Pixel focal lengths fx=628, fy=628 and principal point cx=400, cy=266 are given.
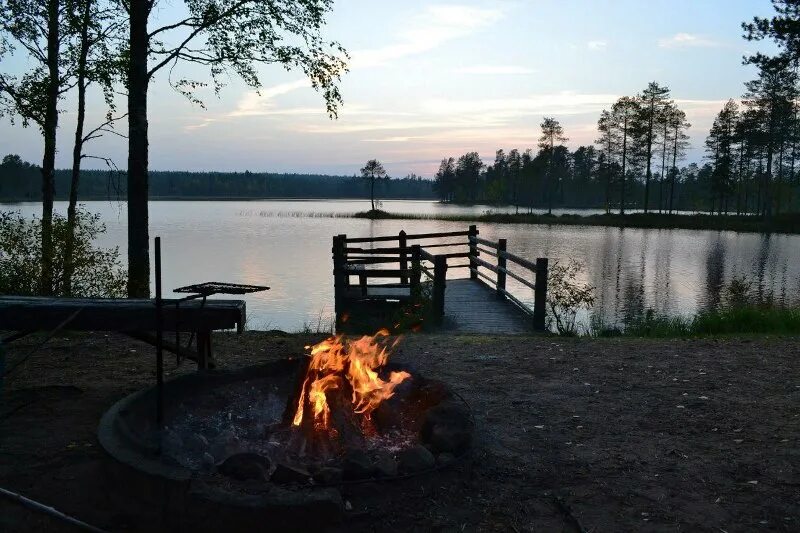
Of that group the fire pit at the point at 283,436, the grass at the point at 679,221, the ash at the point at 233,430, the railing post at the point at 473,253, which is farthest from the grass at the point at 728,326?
the grass at the point at 679,221

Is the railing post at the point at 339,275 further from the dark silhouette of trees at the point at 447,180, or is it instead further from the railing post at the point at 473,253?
the dark silhouette of trees at the point at 447,180

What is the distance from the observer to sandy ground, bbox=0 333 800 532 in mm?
4051

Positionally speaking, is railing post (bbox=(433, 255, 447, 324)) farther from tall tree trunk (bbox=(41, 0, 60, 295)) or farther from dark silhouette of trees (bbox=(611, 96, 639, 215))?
dark silhouette of trees (bbox=(611, 96, 639, 215))

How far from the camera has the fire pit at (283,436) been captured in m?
3.82

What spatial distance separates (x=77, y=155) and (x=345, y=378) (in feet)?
41.5

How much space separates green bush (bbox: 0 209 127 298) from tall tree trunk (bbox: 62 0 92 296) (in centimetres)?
8

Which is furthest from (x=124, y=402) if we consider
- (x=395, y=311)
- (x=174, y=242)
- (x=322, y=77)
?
(x=174, y=242)

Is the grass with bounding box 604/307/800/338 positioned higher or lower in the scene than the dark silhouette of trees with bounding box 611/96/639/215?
lower

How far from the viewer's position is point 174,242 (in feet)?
144

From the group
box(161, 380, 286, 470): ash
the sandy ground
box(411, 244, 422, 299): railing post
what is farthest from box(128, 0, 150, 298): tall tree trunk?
box(161, 380, 286, 470): ash

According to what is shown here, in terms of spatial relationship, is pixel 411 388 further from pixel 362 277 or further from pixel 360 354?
pixel 362 277

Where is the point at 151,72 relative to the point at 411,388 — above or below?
above

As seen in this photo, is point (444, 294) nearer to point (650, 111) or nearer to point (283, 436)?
point (283, 436)

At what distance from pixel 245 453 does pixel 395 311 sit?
977cm
